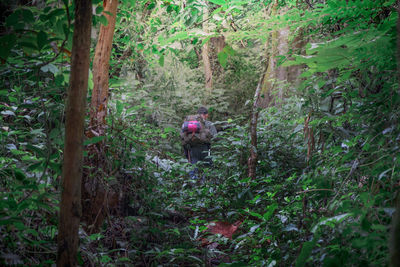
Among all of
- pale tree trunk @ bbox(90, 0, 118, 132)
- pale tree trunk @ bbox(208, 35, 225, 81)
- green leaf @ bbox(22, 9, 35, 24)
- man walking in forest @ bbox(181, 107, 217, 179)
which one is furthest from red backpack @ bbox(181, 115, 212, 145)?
pale tree trunk @ bbox(208, 35, 225, 81)

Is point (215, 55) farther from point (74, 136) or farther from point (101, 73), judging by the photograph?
point (74, 136)

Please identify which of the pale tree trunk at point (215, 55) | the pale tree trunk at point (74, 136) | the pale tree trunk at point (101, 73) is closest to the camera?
the pale tree trunk at point (74, 136)

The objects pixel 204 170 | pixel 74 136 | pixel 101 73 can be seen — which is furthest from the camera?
pixel 204 170

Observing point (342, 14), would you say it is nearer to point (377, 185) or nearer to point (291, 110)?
point (377, 185)

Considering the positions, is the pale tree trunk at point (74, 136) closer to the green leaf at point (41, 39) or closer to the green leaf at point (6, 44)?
the green leaf at point (41, 39)

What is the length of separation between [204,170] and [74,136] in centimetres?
480

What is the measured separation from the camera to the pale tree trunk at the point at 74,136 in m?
1.71

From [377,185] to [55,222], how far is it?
233cm

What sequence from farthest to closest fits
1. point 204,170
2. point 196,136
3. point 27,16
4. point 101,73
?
point 196,136, point 204,170, point 101,73, point 27,16

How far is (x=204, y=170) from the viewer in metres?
6.41

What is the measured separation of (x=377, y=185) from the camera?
2.17 metres

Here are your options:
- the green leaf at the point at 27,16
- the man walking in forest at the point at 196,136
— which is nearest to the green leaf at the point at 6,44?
the green leaf at the point at 27,16

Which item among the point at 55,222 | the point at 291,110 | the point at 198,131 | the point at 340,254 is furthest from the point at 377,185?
the point at 198,131

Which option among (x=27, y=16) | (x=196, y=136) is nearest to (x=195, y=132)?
(x=196, y=136)
